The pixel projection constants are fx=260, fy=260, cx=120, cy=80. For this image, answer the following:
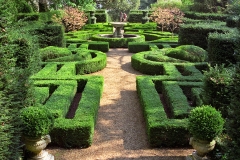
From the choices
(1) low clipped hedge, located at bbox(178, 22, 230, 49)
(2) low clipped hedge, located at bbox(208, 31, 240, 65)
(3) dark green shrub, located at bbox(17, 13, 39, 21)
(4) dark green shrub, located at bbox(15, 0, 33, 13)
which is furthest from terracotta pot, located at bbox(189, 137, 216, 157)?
(4) dark green shrub, located at bbox(15, 0, 33, 13)

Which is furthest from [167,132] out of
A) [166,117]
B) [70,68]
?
[70,68]

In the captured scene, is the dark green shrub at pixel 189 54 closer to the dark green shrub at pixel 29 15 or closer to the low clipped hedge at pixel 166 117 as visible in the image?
the low clipped hedge at pixel 166 117

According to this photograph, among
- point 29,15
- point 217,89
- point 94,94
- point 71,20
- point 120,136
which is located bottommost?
point 120,136

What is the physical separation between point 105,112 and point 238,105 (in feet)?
13.9

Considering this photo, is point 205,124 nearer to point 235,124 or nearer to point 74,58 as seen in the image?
point 235,124

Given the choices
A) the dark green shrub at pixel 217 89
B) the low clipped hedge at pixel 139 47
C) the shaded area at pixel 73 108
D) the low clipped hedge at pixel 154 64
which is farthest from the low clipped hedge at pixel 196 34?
the dark green shrub at pixel 217 89

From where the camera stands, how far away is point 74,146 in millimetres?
5621

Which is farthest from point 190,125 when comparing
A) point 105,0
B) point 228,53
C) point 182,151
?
point 105,0

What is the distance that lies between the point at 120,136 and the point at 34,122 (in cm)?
221

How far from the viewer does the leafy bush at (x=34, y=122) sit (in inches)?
177

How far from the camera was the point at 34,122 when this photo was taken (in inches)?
178

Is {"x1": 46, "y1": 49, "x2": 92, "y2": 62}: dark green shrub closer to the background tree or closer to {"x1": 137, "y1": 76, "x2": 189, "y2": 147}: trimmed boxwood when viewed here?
{"x1": 137, "y1": 76, "x2": 189, "y2": 147}: trimmed boxwood

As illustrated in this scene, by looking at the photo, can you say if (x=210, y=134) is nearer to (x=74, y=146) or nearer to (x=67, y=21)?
(x=74, y=146)

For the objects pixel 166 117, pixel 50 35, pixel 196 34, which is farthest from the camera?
pixel 196 34
